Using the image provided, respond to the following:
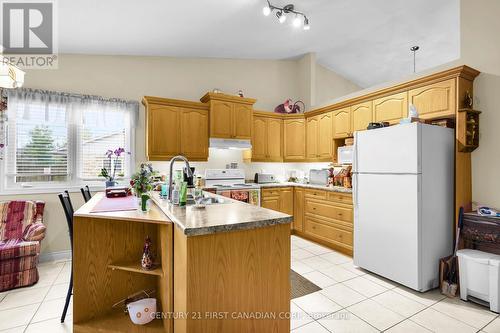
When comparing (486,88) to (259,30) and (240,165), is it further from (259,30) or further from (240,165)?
(240,165)

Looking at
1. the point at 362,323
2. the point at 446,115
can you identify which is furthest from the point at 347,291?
the point at 446,115

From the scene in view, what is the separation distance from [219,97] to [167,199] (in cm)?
255

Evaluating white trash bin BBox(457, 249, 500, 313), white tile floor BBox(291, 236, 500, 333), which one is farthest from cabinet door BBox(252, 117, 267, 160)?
white trash bin BBox(457, 249, 500, 313)

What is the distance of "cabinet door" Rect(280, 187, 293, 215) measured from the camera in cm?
451

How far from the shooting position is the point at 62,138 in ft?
11.6

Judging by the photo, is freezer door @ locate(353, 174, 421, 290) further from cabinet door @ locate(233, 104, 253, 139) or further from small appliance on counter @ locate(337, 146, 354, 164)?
cabinet door @ locate(233, 104, 253, 139)

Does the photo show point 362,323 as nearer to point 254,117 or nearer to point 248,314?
point 248,314

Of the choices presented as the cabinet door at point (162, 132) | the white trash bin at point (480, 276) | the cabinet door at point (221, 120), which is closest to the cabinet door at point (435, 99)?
the white trash bin at point (480, 276)

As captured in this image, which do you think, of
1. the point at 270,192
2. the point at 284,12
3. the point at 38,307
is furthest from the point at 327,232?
the point at 38,307

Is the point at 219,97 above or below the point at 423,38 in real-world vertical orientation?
below

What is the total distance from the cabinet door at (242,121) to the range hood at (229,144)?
0.10 m

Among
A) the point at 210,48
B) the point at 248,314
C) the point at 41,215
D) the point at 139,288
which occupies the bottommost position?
the point at 139,288

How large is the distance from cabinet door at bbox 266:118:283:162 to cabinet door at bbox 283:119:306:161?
0.11 metres

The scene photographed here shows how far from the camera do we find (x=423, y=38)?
3.93 meters
